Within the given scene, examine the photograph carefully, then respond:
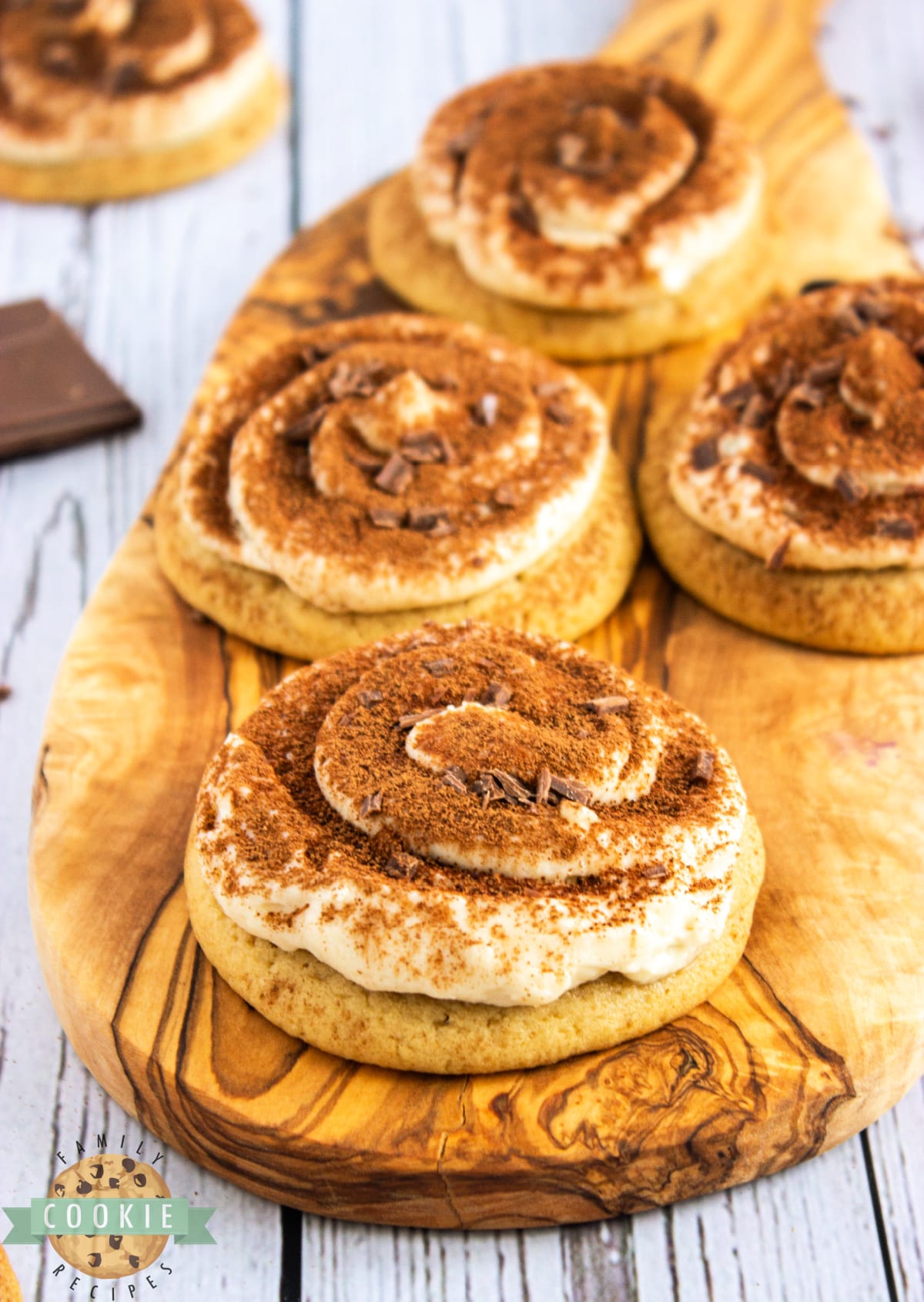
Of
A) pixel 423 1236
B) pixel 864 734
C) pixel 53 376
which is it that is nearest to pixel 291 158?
pixel 53 376

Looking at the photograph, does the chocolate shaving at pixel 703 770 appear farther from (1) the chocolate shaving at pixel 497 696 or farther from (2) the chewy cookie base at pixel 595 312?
(2) the chewy cookie base at pixel 595 312

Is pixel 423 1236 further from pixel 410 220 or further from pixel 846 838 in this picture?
pixel 410 220

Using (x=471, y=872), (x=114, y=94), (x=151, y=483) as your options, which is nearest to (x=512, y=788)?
(x=471, y=872)

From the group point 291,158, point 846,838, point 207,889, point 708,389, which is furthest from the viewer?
point 291,158

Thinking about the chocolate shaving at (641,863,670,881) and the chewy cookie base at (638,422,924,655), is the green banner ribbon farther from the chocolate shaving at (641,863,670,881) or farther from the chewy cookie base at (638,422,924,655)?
the chewy cookie base at (638,422,924,655)

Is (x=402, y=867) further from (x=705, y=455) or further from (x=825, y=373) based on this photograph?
(x=825, y=373)

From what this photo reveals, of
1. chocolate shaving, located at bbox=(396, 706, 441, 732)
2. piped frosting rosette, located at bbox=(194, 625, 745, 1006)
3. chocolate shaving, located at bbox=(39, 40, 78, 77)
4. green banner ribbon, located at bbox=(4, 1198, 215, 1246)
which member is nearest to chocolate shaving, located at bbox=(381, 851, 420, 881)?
piped frosting rosette, located at bbox=(194, 625, 745, 1006)
